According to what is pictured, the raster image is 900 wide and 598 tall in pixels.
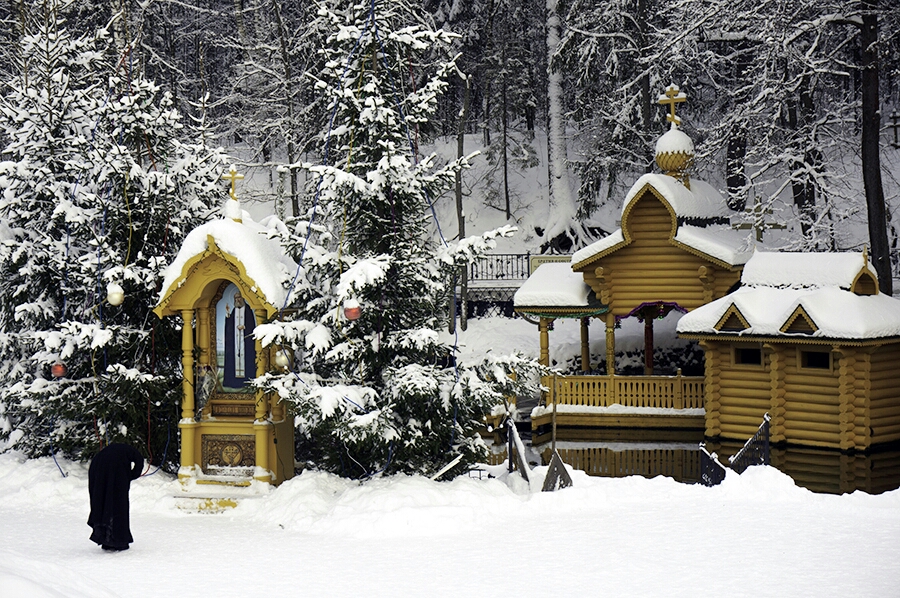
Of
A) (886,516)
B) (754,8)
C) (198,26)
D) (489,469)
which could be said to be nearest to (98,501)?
(489,469)

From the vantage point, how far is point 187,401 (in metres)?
14.6

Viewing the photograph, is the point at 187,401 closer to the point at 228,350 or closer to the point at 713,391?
the point at 228,350

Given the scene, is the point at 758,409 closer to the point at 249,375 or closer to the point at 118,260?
the point at 249,375

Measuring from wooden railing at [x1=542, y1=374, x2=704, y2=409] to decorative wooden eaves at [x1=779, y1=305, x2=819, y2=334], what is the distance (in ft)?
11.5

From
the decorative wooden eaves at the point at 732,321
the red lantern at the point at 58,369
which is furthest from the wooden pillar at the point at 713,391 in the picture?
the red lantern at the point at 58,369

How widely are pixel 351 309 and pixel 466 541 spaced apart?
325 cm

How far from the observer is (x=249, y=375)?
1502 cm

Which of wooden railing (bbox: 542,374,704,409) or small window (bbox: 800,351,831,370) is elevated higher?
small window (bbox: 800,351,831,370)

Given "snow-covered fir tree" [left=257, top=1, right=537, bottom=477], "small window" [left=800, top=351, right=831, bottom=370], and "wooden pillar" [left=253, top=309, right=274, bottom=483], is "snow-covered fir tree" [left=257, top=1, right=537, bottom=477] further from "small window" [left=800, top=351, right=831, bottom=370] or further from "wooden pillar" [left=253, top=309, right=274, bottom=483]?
"small window" [left=800, top=351, right=831, bottom=370]

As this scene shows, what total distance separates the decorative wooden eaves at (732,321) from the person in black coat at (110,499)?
41.4 feet

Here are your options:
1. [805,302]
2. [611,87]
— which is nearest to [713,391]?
[805,302]

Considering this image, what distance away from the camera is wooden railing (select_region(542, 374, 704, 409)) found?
22.1 m

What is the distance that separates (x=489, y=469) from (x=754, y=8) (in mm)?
12618

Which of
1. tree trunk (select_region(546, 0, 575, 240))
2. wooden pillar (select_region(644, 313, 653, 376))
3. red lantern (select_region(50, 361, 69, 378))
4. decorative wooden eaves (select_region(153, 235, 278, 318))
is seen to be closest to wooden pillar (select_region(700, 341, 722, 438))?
wooden pillar (select_region(644, 313, 653, 376))
